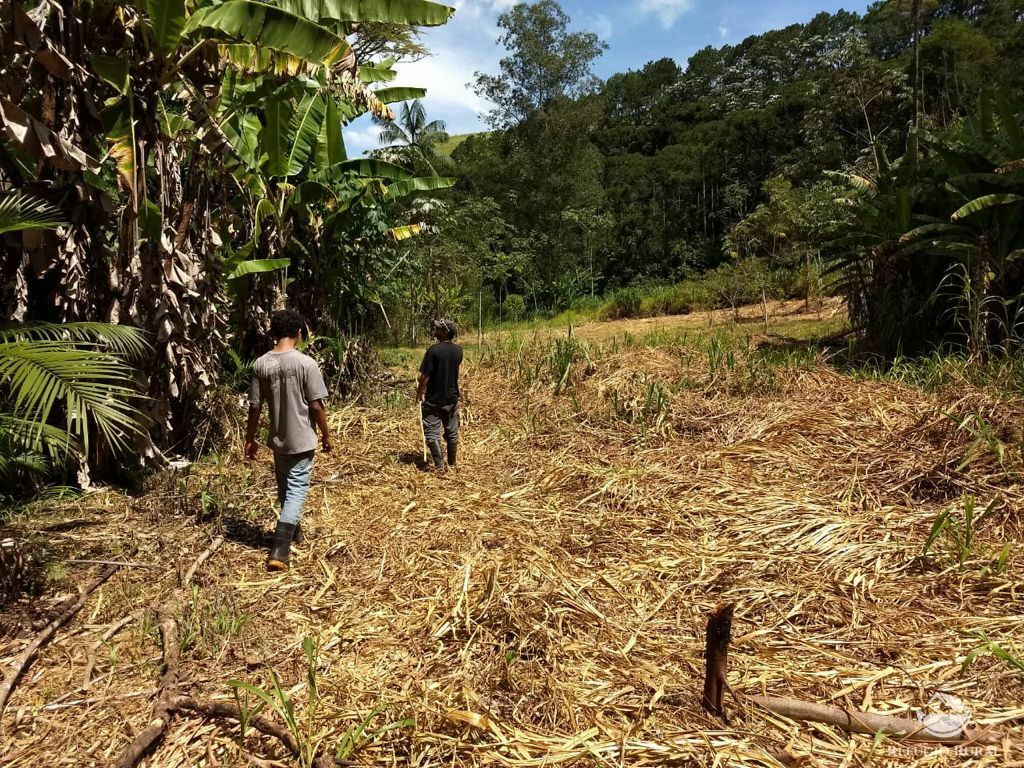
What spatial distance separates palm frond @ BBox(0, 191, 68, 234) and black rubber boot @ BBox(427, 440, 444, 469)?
325 cm

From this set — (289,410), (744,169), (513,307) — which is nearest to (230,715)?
(289,410)

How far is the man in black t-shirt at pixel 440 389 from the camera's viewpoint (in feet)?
18.9

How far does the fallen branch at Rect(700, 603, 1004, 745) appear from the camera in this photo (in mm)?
2223

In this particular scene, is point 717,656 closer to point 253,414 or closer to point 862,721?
point 862,721

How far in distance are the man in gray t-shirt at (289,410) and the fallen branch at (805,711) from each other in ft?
8.80

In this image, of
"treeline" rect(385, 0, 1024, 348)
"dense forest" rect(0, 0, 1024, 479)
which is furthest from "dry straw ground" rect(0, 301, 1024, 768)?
"treeline" rect(385, 0, 1024, 348)

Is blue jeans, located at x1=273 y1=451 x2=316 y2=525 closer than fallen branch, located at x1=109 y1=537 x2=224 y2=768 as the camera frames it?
No

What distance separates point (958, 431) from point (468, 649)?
4.10m

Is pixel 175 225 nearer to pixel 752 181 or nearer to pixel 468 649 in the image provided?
pixel 468 649

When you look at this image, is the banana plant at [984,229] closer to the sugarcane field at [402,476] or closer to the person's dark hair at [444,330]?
the sugarcane field at [402,476]

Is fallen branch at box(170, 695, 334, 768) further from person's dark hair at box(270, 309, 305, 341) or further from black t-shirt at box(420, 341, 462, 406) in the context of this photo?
black t-shirt at box(420, 341, 462, 406)

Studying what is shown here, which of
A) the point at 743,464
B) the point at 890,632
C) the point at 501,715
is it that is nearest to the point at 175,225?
the point at 501,715

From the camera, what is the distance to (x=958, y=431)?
15.5 feet

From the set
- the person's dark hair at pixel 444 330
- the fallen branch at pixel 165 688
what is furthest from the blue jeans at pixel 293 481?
the person's dark hair at pixel 444 330
